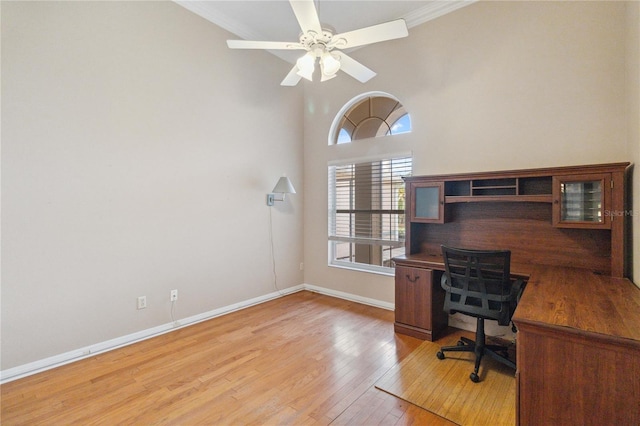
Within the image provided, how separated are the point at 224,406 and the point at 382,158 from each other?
3.00 metres

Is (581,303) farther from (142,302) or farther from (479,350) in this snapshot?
(142,302)

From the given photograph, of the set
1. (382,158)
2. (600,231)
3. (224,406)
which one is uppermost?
(382,158)

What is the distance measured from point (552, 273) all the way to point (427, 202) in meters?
1.19

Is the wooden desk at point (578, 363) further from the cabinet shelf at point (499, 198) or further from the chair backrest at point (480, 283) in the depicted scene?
the cabinet shelf at point (499, 198)

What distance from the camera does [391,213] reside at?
365 centimetres

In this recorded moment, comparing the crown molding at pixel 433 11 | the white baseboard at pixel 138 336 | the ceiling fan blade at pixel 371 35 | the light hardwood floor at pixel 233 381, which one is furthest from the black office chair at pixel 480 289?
the crown molding at pixel 433 11

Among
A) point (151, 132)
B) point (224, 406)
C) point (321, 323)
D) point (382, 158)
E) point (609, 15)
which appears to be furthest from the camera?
point (382, 158)

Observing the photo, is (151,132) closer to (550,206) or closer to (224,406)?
(224,406)

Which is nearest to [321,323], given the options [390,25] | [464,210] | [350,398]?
[350,398]

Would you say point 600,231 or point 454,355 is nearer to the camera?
point 600,231

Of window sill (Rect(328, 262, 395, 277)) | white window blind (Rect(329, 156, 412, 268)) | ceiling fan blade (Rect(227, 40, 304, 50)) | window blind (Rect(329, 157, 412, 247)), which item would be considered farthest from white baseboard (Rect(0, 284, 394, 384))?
ceiling fan blade (Rect(227, 40, 304, 50))

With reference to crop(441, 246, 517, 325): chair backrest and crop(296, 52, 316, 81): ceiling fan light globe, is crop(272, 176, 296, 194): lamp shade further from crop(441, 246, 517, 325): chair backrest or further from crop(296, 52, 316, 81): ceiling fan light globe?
crop(441, 246, 517, 325): chair backrest

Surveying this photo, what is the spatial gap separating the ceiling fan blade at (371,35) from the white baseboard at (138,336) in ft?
9.47

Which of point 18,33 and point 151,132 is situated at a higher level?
point 18,33
